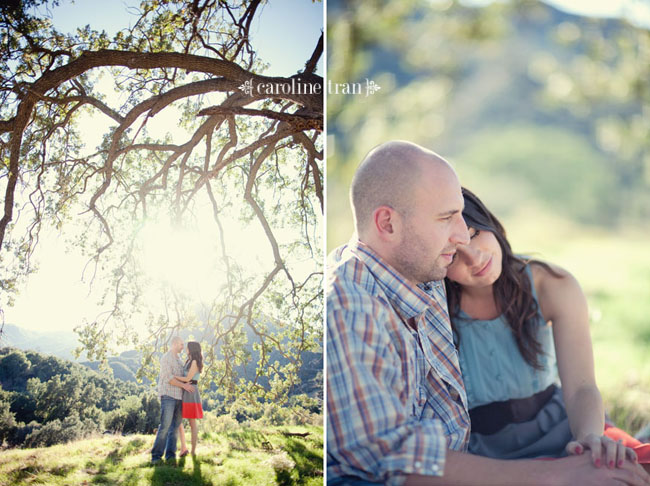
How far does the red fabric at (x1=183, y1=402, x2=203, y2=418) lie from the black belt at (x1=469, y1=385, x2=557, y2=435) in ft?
3.74

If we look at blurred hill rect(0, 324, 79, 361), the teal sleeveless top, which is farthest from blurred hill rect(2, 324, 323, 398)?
the teal sleeveless top

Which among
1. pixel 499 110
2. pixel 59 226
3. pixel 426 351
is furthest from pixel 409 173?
pixel 499 110

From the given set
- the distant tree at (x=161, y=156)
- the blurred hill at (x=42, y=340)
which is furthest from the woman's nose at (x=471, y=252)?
the blurred hill at (x=42, y=340)

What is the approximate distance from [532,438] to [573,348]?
336 millimetres

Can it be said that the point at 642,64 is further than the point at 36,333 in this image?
Yes

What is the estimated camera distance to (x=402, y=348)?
1.60 meters

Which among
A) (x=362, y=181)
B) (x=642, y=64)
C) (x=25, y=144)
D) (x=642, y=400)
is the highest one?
(x=642, y=64)

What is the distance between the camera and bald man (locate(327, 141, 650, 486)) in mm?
1393

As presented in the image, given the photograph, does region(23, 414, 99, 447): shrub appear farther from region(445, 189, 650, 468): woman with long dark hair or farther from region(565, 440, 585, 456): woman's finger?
region(565, 440, 585, 456): woman's finger

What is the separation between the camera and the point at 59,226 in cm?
236

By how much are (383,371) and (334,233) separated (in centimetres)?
97

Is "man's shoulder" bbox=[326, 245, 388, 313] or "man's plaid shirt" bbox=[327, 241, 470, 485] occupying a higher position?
"man's shoulder" bbox=[326, 245, 388, 313]

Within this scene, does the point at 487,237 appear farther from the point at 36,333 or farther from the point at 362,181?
the point at 36,333

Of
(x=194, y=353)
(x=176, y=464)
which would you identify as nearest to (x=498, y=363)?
(x=194, y=353)
